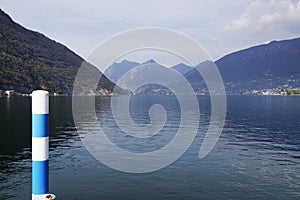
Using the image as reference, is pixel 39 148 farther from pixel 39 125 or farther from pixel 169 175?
pixel 169 175

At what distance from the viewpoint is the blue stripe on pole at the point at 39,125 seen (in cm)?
470

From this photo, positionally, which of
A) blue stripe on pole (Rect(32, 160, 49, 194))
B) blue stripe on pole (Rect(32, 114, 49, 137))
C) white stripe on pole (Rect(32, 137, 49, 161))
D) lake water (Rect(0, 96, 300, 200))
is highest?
blue stripe on pole (Rect(32, 114, 49, 137))

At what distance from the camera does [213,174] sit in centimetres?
2495

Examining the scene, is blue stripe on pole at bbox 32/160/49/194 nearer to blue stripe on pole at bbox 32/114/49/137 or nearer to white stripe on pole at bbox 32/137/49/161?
white stripe on pole at bbox 32/137/49/161

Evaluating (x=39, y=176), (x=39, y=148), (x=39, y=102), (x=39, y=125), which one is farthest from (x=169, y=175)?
(x=39, y=102)

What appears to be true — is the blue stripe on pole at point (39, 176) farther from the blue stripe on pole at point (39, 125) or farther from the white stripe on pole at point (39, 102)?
the white stripe on pole at point (39, 102)

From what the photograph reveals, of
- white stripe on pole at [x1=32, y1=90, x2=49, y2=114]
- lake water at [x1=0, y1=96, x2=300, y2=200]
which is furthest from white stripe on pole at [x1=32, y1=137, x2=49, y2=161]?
lake water at [x1=0, y1=96, x2=300, y2=200]

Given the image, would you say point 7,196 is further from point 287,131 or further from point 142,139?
point 287,131

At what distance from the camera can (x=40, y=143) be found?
4.82 m

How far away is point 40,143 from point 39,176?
0.55m

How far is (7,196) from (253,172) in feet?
65.2

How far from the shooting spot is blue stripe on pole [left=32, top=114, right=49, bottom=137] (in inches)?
185

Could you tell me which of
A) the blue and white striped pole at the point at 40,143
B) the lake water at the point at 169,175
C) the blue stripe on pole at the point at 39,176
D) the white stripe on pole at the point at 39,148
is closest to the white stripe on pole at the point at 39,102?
the blue and white striped pole at the point at 40,143

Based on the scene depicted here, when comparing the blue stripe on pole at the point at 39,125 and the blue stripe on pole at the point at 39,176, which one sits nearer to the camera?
the blue stripe on pole at the point at 39,125
